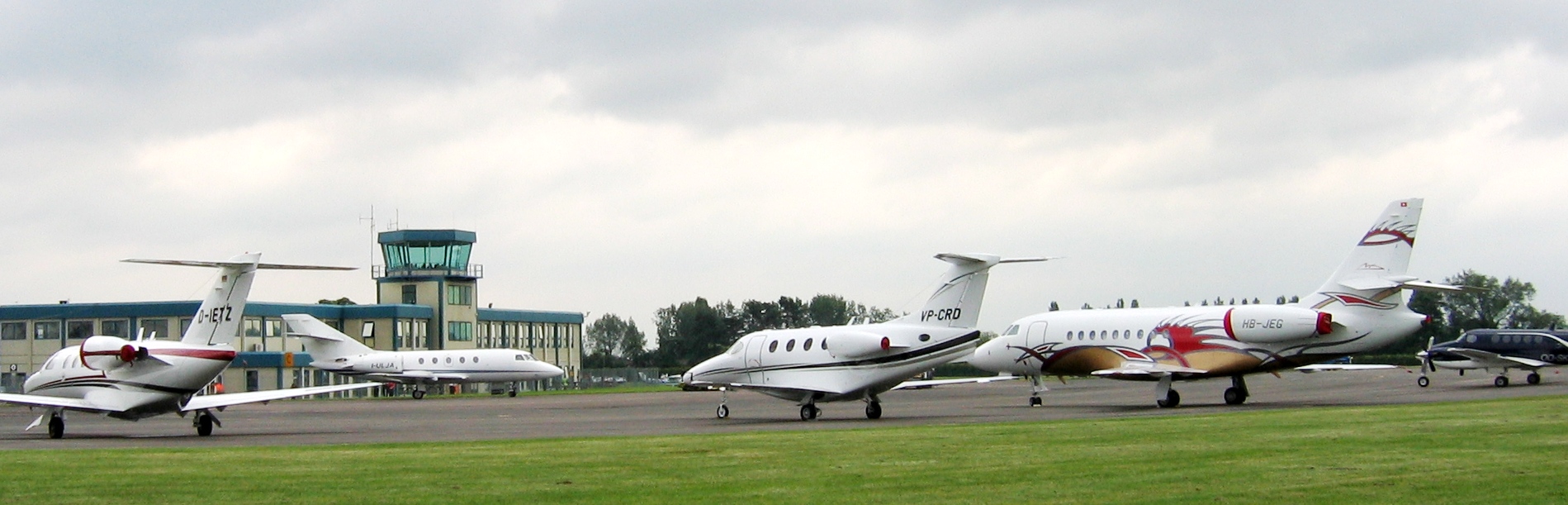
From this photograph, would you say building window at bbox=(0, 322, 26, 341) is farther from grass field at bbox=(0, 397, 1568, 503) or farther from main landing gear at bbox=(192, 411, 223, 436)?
grass field at bbox=(0, 397, 1568, 503)

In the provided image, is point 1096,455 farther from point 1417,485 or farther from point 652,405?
point 652,405

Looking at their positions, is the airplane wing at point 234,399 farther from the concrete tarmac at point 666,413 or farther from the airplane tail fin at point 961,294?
the airplane tail fin at point 961,294

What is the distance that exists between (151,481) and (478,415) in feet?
96.9

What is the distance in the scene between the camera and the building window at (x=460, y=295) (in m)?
104

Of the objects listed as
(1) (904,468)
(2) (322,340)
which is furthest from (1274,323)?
(2) (322,340)

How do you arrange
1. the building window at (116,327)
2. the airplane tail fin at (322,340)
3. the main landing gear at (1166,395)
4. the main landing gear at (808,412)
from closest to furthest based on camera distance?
the main landing gear at (808,412), the main landing gear at (1166,395), the airplane tail fin at (322,340), the building window at (116,327)

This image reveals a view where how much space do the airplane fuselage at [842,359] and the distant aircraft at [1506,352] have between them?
26.2 metres

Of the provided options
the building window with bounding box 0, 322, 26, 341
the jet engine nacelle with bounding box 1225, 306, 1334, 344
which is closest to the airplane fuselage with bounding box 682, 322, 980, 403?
the jet engine nacelle with bounding box 1225, 306, 1334, 344

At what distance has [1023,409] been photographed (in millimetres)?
42906

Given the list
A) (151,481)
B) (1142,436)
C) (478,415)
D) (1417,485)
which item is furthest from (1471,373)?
(151,481)

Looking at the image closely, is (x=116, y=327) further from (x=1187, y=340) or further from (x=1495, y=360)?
(x=1495, y=360)

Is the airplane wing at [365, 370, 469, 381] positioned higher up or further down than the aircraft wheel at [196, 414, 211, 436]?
higher up

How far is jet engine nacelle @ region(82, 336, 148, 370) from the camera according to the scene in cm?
3388

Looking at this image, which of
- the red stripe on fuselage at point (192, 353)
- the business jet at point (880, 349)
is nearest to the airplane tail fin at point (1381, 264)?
the business jet at point (880, 349)
